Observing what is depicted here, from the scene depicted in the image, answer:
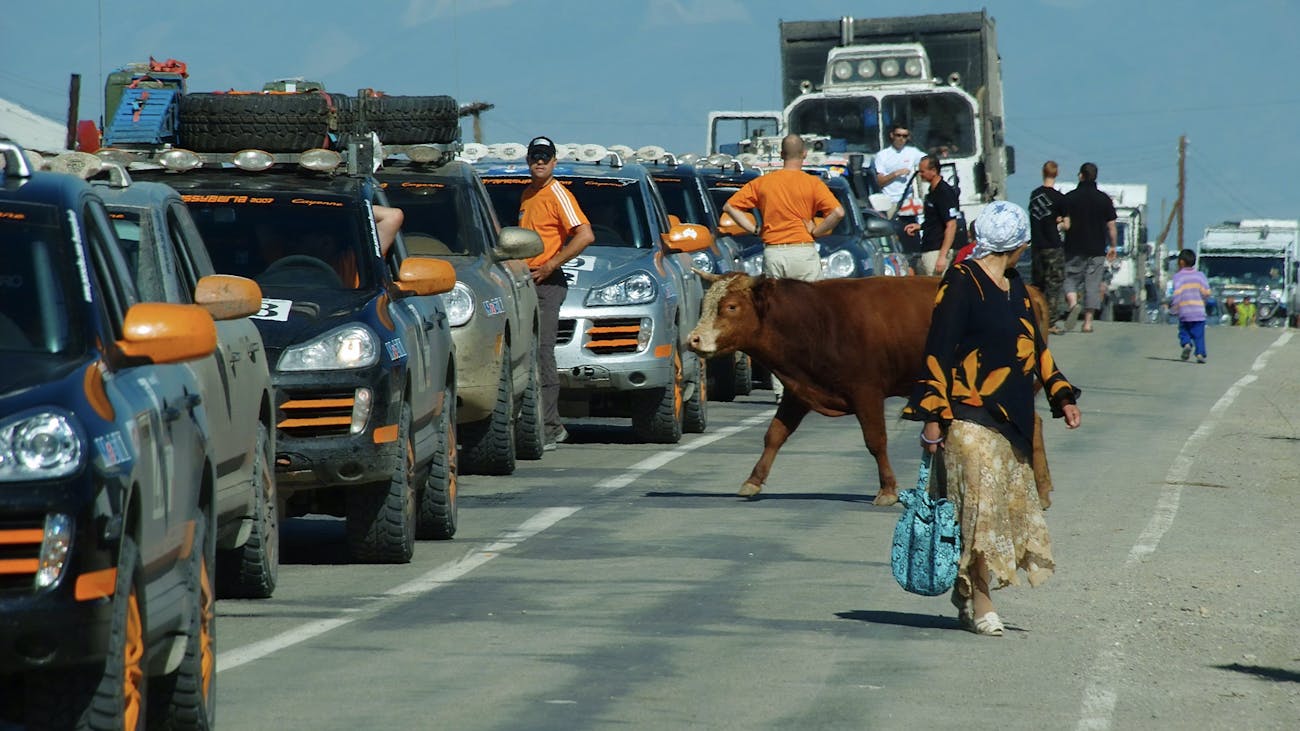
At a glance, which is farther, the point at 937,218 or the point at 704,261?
the point at 937,218

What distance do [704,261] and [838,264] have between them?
3.33 m

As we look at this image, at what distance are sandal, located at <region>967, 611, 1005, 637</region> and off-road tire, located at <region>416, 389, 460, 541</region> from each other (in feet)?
11.7

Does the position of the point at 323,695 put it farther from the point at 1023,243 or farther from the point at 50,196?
the point at 1023,243

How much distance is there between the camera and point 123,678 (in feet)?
18.7

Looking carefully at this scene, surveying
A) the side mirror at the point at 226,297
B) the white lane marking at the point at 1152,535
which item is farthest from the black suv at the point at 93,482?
the white lane marking at the point at 1152,535

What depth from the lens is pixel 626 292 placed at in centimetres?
1742

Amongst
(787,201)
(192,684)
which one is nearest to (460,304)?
(787,201)

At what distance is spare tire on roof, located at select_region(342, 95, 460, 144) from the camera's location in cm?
1516

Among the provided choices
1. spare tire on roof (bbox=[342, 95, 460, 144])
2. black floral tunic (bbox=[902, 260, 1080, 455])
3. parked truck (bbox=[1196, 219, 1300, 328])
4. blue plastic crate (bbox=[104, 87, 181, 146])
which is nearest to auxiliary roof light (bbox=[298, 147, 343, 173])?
blue plastic crate (bbox=[104, 87, 181, 146])

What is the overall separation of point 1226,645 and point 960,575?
1.08 m

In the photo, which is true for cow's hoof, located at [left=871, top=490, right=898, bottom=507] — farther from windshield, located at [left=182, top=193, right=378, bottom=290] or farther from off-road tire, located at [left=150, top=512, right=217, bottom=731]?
off-road tire, located at [left=150, top=512, right=217, bottom=731]

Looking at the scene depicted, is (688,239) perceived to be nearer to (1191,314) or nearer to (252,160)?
(252,160)

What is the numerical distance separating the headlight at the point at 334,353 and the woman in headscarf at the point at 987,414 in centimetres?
273

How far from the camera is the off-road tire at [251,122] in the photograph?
12.9 meters
